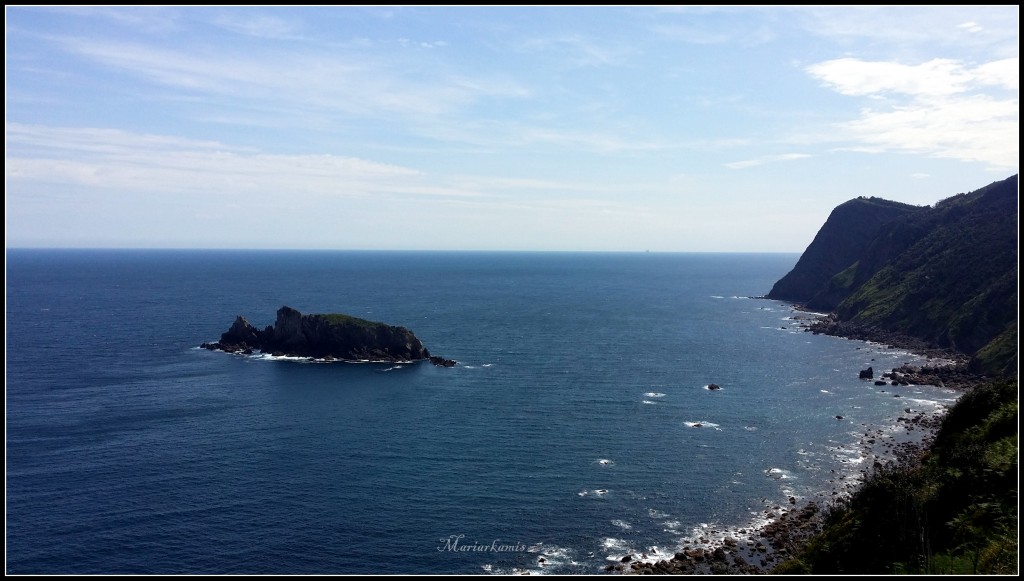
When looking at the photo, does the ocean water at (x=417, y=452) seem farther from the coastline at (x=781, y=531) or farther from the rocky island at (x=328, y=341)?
the rocky island at (x=328, y=341)

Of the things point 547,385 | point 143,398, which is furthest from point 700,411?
point 143,398

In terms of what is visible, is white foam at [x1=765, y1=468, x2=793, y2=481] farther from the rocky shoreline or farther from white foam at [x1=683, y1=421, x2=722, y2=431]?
white foam at [x1=683, y1=421, x2=722, y2=431]

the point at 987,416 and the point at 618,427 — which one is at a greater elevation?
the point at 987,416

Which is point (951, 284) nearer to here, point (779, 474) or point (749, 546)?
point (779, 474)

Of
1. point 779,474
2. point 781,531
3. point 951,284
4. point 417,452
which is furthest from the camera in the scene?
point 951,284

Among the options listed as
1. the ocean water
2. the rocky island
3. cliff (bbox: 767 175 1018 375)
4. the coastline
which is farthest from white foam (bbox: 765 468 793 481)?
the rocky island

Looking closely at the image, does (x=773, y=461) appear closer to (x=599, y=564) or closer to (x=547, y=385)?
(x=599, y=564)

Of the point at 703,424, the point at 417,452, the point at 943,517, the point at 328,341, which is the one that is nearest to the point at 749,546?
the point at 943,517
